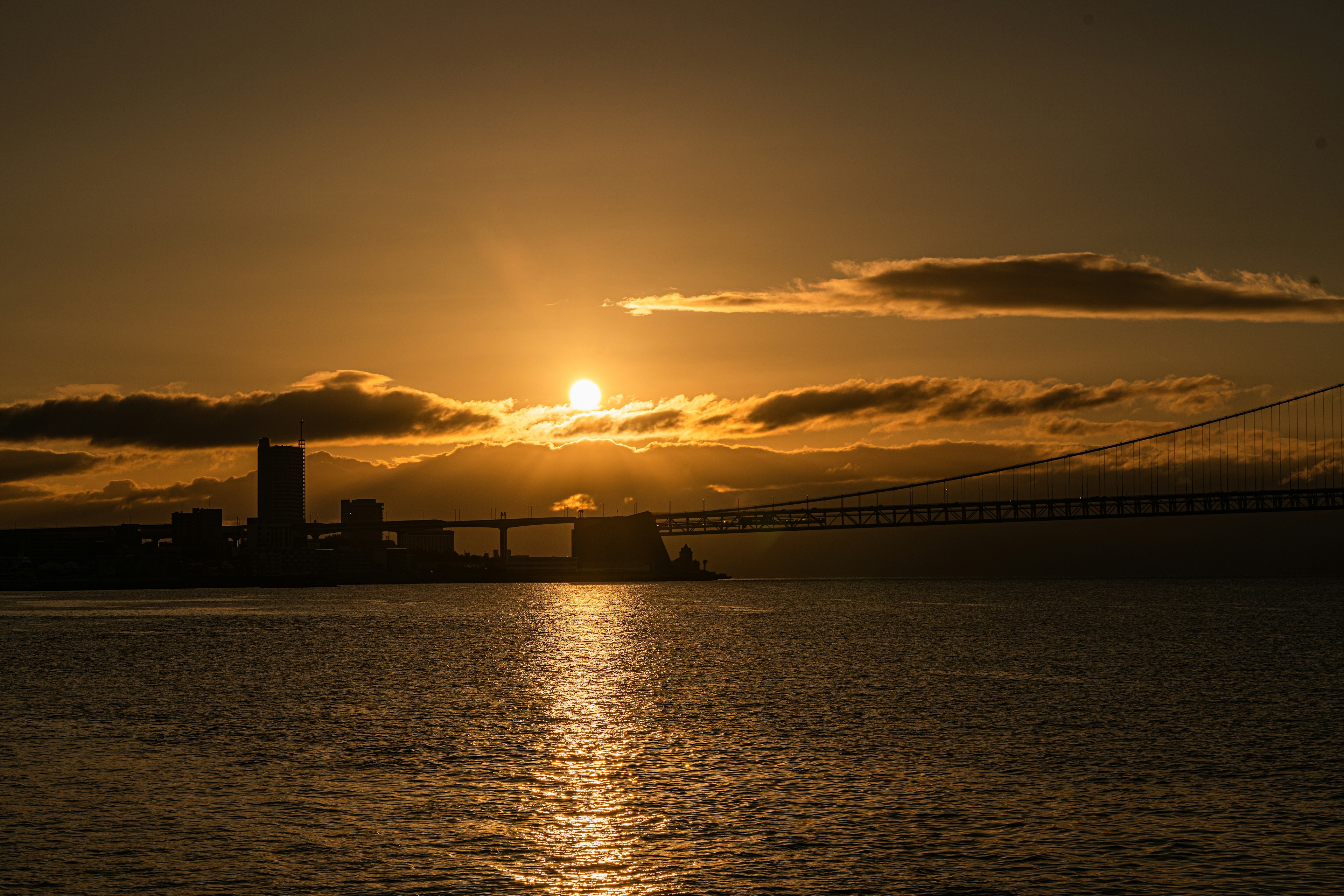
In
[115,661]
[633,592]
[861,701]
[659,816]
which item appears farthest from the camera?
[633,592]

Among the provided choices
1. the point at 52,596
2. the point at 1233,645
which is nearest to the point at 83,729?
the point at 1233,645

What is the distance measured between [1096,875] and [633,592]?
169655 millimetres

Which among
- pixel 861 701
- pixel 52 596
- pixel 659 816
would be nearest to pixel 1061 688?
pixel 861 701

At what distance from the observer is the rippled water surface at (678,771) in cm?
1786

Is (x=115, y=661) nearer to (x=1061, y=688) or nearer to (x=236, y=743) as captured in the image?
(x=236, y=743)

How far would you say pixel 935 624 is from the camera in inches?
3447

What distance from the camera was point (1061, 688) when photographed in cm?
4306

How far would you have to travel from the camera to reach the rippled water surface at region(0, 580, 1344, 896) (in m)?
17.9

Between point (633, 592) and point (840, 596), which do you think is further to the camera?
point (633, 592)

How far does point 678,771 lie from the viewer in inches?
1011

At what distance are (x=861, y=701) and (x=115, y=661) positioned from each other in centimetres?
3821

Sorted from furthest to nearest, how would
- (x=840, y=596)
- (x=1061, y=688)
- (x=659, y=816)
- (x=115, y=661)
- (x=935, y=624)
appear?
(x=840, y=596) → (x=935, y=624) → (x=115, y=661) → (x=1061, y=688) → (x=659, y=816)

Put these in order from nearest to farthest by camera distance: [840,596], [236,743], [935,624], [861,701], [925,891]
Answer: [925,891] < [236,743] < [861,701] < [935,624] < [840,596]

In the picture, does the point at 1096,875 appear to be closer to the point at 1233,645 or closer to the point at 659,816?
the point at 659,816
